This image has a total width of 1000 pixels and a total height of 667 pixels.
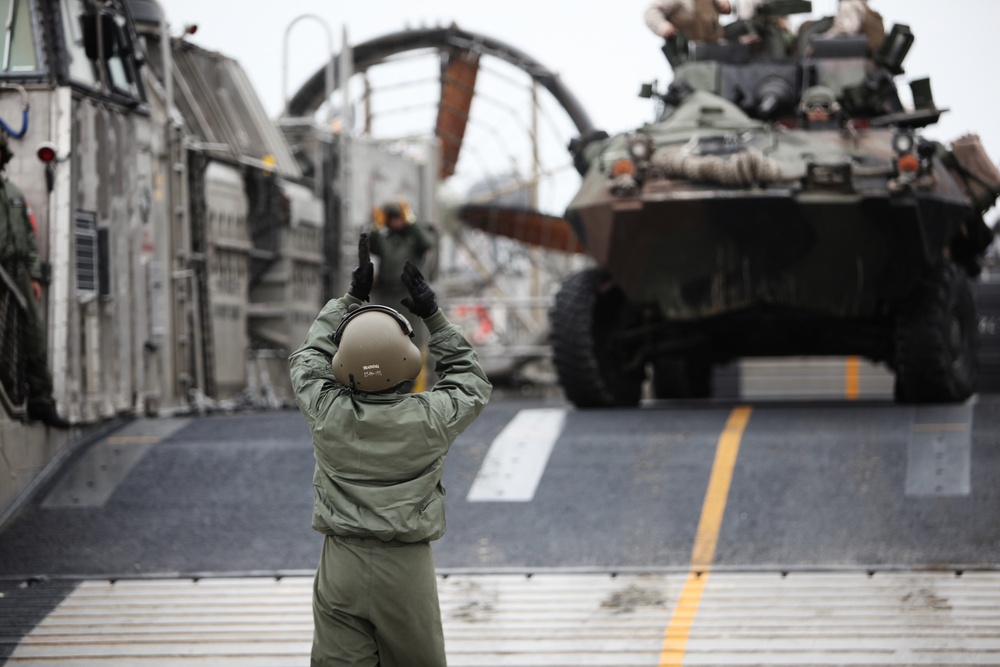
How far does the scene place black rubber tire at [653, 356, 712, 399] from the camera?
44.8ft

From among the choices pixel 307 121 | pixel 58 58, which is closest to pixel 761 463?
pixel 58 58

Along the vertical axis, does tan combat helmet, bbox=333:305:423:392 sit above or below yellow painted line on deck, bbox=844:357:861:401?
above

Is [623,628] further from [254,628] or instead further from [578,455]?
[578,455]

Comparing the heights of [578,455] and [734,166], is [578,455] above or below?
below

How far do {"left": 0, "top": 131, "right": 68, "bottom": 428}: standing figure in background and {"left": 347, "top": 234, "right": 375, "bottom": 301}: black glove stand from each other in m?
3.62

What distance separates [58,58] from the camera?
882cm

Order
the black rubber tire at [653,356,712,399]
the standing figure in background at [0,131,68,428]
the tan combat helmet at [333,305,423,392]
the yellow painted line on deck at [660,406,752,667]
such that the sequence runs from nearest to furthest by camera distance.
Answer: the tan combat helmet at [333,305,423,392]
the yellow painted line on deck at [660,406,752,667]
the standing figure in background at [0,131,68,428]
the black rubber tire at [653,356,712,399]

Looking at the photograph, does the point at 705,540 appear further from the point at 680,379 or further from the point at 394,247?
the point at 680,379

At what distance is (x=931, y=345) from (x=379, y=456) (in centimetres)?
610

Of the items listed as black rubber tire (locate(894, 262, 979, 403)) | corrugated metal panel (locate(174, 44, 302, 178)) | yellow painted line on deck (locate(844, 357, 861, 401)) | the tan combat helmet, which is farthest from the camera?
yellow painted line on deck (locate(844, 357, 861, 401))

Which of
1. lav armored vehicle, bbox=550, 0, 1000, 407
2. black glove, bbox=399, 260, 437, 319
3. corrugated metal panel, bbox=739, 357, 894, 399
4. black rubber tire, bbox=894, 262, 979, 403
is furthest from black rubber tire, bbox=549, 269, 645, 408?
black glove, bbox=399, 260, 437, 319

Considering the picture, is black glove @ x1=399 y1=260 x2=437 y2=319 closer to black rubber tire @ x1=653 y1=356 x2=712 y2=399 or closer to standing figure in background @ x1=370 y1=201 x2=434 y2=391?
standing figure in background @ x1=370 y1=201 x2=434 y2=391

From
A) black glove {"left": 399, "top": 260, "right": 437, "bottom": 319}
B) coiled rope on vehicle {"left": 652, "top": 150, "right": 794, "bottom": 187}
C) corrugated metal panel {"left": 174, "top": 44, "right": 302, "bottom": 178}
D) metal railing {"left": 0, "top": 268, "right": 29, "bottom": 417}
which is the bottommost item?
metal railing {"left": 0, "top": 268, "right": 29, "bottom": 417}

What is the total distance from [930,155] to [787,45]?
2440mm
